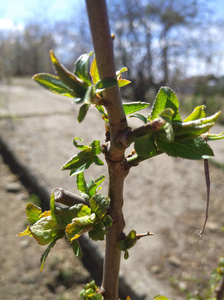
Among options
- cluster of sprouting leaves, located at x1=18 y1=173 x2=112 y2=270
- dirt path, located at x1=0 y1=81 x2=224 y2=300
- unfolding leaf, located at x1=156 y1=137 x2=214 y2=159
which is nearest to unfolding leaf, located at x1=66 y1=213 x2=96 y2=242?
cluster of sprouting leaves, located at x1=18 y1=173 x2=112 y2=270

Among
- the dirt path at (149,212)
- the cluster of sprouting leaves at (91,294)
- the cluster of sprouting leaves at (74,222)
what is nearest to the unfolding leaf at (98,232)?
the cluster of sprouting leaves at (74,222)

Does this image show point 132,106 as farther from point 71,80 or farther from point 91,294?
point 91,294

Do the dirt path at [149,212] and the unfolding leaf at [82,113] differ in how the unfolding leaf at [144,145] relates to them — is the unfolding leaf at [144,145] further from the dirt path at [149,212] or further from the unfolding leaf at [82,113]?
the dirt path at [149,212]

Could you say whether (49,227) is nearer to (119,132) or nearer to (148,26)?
(119,132)

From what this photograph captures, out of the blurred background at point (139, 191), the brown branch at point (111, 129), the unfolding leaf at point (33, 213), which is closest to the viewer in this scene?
the brown branch at point (111, 129)

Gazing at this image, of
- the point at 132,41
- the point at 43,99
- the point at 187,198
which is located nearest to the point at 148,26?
the point at 132,41

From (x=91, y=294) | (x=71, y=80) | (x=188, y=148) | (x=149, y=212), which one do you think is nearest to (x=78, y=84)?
(x=71, y=80)

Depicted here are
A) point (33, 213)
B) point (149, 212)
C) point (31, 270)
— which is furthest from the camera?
point (149, 212)

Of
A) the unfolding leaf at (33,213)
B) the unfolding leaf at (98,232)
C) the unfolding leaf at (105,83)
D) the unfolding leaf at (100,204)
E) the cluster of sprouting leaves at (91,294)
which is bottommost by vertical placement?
the cluster of sprouting leaves at (91,294)

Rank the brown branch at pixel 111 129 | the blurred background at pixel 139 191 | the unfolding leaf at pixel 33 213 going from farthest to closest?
the blurred background at pixel 139 191
the unfolding leaf at pixel 33 213
the brown branch at pixel 111 129
